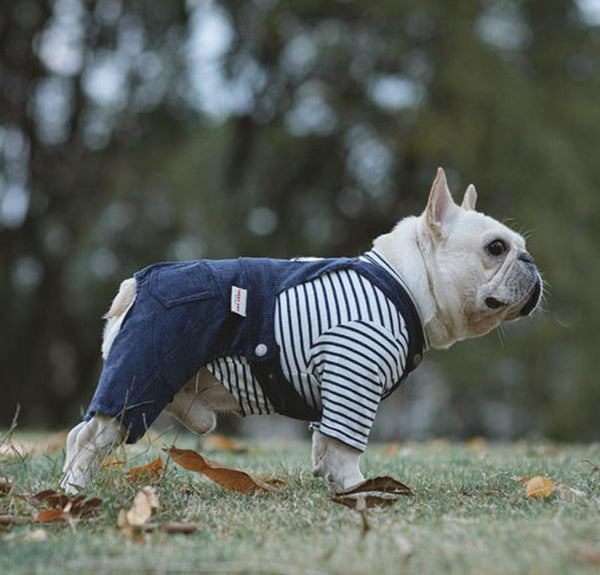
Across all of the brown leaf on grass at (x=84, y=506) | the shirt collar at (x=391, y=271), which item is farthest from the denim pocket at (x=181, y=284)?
the brown leaf on grass at (x=84, y=506)

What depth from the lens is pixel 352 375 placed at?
3180 millimetres

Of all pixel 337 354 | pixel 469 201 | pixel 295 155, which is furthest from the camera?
pixel 295 155

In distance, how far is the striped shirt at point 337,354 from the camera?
10.5 feet

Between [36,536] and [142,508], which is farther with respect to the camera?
[142,508]

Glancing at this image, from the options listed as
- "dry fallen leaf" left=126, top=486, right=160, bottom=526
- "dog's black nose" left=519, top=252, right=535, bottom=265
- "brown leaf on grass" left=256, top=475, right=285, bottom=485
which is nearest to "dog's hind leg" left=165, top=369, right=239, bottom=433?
"brown leaf on grass" left=256, top=475, right=285, bottom=485

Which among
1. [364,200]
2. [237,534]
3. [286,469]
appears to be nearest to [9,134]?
[364,200]

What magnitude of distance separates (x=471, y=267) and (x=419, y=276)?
0.23 metres

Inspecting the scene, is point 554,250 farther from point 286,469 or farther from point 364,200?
point 286,469

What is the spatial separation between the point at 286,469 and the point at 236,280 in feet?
3.60

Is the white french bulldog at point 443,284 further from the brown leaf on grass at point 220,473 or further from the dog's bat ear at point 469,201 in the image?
the dog's bat ear at point 469,201

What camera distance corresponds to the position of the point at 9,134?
42.9 ft

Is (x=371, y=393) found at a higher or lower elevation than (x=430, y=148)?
lower

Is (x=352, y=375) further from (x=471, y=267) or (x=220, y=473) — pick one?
(x=471, y=267)

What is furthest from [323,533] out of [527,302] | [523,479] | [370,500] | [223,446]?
[223,446]
